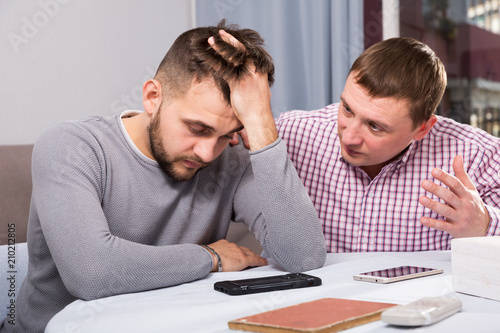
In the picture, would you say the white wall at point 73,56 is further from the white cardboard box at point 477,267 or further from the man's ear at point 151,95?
the white cardboard box at point 477,267

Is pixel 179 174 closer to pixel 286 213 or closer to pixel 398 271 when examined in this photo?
pixel 286 213

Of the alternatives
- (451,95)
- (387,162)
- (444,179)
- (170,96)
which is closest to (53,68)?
(170,96)

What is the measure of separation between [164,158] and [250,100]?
0.75 ft

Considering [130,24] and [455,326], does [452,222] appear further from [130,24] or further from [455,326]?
[130,24]

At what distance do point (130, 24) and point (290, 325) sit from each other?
Answer: 2133 millimetres

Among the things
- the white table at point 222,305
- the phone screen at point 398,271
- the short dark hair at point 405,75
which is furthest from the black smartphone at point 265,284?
the short dark hair at point 405,75

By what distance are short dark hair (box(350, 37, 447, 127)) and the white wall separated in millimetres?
1325

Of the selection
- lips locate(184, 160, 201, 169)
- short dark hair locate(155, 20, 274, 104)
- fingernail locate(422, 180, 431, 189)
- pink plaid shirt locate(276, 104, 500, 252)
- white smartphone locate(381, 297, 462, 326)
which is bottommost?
pink plaid shirt locate(276, 104, 500, 252)

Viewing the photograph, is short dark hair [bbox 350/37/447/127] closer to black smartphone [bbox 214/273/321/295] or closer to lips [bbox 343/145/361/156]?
lips [bbox 343/145/361/156]

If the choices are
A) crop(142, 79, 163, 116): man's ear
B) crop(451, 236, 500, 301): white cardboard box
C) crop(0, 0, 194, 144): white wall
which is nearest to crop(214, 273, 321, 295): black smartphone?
crop(451, 236, 500, 301): white cardboard box

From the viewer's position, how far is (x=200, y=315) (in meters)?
0.79

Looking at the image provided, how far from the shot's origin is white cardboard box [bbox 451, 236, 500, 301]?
83cm

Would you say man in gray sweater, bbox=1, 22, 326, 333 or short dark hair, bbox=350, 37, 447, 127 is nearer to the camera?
man in gray sweater, bbox=1, 22, 326, 333

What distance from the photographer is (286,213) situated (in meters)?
1.18
